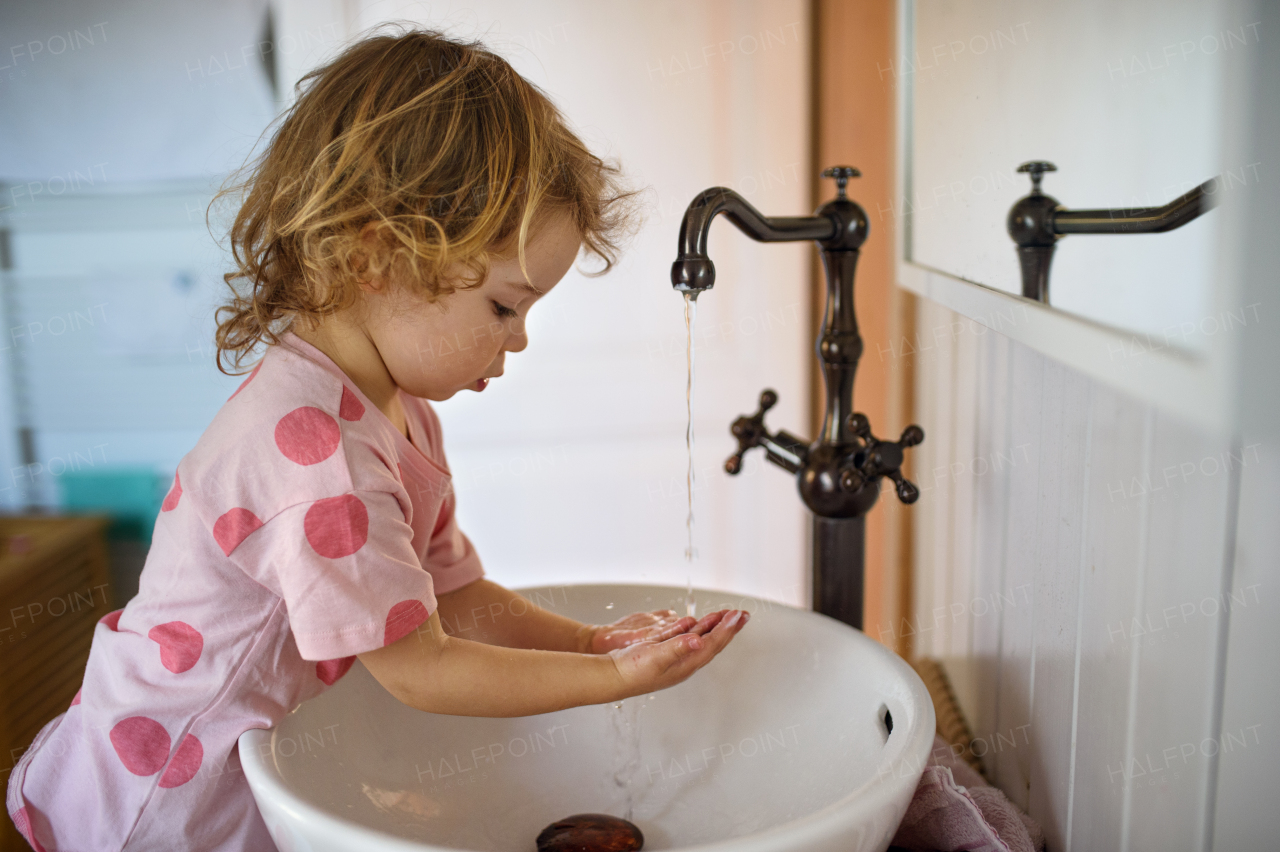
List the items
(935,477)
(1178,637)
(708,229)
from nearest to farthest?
(1178,637)
(708,229)
(935,477)

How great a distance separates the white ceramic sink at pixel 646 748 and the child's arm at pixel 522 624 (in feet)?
0.15

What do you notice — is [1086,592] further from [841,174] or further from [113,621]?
[113,621]

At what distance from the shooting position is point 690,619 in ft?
2.25

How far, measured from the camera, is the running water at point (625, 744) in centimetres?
75

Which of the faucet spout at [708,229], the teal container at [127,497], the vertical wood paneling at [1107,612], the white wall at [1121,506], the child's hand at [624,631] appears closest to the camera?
the white wall at [1121,506]

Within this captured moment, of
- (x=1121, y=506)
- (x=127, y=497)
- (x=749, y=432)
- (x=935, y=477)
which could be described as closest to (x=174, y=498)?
(x=749, y=432)

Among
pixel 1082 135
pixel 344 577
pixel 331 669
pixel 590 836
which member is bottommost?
pixel 590 836

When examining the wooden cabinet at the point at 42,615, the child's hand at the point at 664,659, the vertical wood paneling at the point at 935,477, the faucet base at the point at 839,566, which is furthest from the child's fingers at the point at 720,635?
the wooden cabinet at the point at 42,615

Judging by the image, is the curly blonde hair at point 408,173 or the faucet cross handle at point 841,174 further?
the faucet cross handle at point 841,174

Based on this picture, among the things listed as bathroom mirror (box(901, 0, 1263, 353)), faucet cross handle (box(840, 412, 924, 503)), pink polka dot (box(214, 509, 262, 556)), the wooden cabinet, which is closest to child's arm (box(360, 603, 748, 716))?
pink polka dot (box(214, 509, 262, 556))

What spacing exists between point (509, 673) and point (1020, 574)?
1.32 ft

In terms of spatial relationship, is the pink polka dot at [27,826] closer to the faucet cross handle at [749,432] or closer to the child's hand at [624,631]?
the child's hand at [624,631]

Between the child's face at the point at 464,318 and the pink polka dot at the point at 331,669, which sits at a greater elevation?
the child's face at the point at 464,318

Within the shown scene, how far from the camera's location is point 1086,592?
0.59 meters
